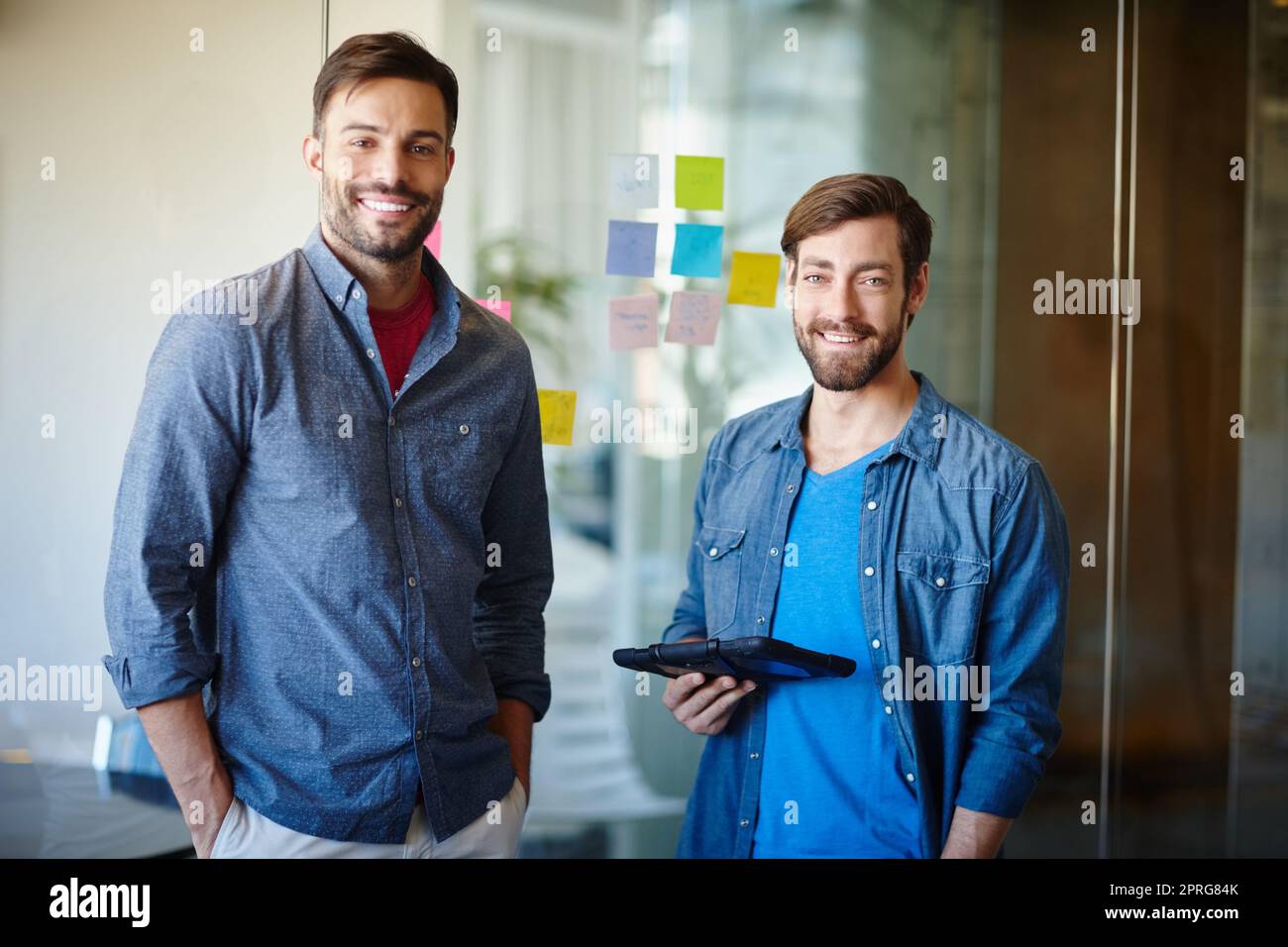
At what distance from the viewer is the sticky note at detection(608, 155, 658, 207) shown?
8.21 ft

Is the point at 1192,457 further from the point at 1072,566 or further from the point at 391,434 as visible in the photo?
the point at 391,434

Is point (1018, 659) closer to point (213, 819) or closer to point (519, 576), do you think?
point (519, 576)

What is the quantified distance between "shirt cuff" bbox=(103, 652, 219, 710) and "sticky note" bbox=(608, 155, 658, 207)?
134cm

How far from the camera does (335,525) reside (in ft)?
6.07

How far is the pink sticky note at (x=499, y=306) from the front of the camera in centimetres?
239

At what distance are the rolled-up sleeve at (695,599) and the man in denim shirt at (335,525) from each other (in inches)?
16.1

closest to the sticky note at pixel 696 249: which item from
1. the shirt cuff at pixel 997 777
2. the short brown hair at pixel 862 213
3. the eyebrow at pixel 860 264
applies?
the short brown hair at pixel 862 213

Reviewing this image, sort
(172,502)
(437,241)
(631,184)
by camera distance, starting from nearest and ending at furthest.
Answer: (172,502)
(437,241)
(631,184)

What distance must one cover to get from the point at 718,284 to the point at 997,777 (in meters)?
1.22

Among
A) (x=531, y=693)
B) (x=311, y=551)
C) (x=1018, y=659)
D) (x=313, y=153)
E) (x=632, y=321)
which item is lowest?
(x=531, y=693)

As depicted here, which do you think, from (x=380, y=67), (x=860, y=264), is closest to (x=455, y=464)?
(x=380, y=67)

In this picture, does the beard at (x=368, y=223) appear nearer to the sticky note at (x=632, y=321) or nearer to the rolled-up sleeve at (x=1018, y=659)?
the sticky note at (x=632, y=321)
